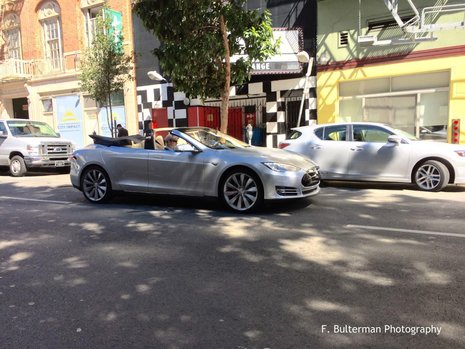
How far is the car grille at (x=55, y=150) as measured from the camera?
551 inches

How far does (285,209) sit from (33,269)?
159 inches

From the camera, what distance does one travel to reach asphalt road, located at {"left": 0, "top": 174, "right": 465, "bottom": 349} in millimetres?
3068

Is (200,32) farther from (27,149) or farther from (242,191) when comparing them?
(27,149)

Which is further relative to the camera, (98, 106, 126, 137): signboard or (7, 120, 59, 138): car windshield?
(98, 106, 126, 137): signboard

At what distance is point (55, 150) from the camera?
14258 millimetres

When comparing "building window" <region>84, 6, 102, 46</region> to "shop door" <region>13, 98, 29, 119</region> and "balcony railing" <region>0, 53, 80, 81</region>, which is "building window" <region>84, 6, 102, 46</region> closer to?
"balcony railing" <region>0, 53, 80, 81</region>

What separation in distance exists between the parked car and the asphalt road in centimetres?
190

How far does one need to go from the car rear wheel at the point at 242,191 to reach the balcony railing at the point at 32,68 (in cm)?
1821

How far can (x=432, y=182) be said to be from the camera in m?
9.02

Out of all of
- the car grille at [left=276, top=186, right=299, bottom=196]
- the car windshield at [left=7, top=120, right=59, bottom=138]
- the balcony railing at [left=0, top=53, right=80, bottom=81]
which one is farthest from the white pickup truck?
the car grille at [left=276, top=186, right=299, bottom=196]

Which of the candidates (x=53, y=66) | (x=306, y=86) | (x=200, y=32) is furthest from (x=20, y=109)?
(x=200, y=32)

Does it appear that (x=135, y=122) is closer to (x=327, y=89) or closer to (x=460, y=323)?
(x=327, y=89)

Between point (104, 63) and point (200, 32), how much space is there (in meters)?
7.57

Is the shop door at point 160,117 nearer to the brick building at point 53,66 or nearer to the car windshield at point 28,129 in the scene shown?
the brick building at point 53,66
